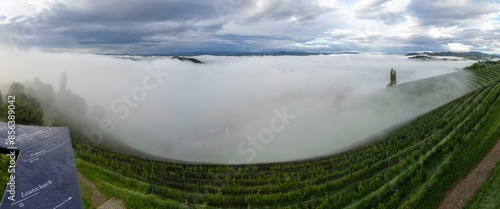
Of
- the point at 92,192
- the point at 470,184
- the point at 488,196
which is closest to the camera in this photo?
the point at 488,196

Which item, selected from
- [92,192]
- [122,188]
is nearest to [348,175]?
[122,188]

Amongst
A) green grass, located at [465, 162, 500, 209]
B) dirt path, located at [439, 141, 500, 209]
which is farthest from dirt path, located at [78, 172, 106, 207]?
green grass, located at [465, 162, 500, 209]

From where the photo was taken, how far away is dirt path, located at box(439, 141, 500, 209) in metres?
32.7

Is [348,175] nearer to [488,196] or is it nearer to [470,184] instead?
[470,184]

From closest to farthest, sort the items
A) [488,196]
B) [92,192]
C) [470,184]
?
[488,196] → [470,184] → [92,192]

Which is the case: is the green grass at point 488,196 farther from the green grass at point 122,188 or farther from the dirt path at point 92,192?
the dirt path at point 92,192

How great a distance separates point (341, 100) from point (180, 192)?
114 metres

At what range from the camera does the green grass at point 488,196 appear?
31328 mm

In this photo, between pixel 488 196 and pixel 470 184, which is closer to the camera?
pixel 488 196

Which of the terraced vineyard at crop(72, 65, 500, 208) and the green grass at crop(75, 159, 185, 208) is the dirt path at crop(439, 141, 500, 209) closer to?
the terraced vineyard at crop(72, 65, 500, 208)

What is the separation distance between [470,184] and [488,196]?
2.43 metres

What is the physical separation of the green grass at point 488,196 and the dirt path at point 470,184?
0.46 meters

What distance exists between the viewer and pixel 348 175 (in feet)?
155

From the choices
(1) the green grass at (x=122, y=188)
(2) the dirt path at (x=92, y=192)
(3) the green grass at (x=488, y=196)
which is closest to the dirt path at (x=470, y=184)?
(3) the green grass at (x=488, y=196)
